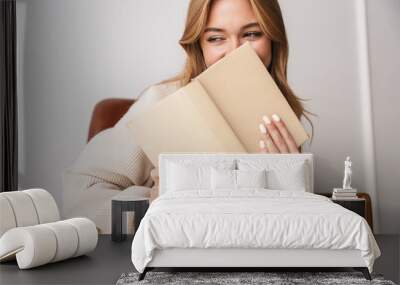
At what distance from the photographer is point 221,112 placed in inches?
237

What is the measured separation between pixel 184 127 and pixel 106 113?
85cm

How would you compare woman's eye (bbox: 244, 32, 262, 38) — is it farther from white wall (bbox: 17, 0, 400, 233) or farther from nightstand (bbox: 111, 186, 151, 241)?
nightstand (bbox: 111, 186, 151, 241)

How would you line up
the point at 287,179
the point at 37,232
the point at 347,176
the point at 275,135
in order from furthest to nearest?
the point at 275,135, the point at 347,176, the point at 287,179, the point at 37,232

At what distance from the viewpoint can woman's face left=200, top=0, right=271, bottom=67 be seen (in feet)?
20.0

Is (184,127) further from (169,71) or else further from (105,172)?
(105,172)

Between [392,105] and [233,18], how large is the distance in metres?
1.69

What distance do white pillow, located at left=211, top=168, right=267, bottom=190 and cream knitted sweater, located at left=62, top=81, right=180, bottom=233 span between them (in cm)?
86

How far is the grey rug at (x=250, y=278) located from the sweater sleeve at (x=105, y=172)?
5.84 feet

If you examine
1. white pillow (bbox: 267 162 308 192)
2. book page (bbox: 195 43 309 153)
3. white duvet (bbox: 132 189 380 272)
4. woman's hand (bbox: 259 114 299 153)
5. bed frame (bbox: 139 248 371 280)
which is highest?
book page (bbox: 195 43 309 153)

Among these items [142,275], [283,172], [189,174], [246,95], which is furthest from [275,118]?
[142,275]

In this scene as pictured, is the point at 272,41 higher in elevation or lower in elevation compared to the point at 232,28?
lower

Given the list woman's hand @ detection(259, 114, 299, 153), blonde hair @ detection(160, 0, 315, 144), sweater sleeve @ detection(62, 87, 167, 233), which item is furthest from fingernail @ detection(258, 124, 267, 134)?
sweater sleeve @ detection(62, 87, 167, 233)

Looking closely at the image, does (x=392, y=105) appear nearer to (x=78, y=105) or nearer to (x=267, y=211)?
(x=267, y=211)

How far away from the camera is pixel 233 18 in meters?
6.09
